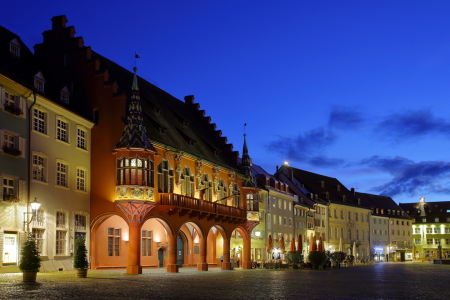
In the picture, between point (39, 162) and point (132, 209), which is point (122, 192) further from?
point (39, 162)

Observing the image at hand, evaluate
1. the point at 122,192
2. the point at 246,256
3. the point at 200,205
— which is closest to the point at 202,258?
the point at 200,205

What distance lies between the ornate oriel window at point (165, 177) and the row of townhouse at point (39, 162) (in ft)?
17.5

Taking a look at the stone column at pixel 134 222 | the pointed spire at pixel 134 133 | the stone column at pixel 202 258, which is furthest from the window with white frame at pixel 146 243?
the pointed spire at pixel 134 133

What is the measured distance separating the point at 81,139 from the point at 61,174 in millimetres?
3515

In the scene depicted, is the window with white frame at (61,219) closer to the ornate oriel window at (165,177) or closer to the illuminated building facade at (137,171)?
the illuminated building facade at (137,171)

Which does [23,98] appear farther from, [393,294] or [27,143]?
[393,294]

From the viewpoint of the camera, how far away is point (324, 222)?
10400 cm

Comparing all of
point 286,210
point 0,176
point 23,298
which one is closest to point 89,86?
point 0,176

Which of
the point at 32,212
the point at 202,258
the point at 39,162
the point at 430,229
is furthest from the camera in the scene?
the point at 430,229

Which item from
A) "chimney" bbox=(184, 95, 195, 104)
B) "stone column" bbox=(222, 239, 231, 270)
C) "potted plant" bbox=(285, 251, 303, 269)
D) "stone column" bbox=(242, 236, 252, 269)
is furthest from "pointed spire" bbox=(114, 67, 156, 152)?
"chimney" bbox=(184, 95, 195, 104)

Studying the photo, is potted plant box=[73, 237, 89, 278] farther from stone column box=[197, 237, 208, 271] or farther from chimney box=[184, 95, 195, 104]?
chimney box=[184, 95, 195, 104]

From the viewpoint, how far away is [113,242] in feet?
154

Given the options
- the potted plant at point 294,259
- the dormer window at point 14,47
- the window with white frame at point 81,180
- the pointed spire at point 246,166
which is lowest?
the potted plant at point 294,259

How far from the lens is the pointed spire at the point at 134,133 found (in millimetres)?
43438
